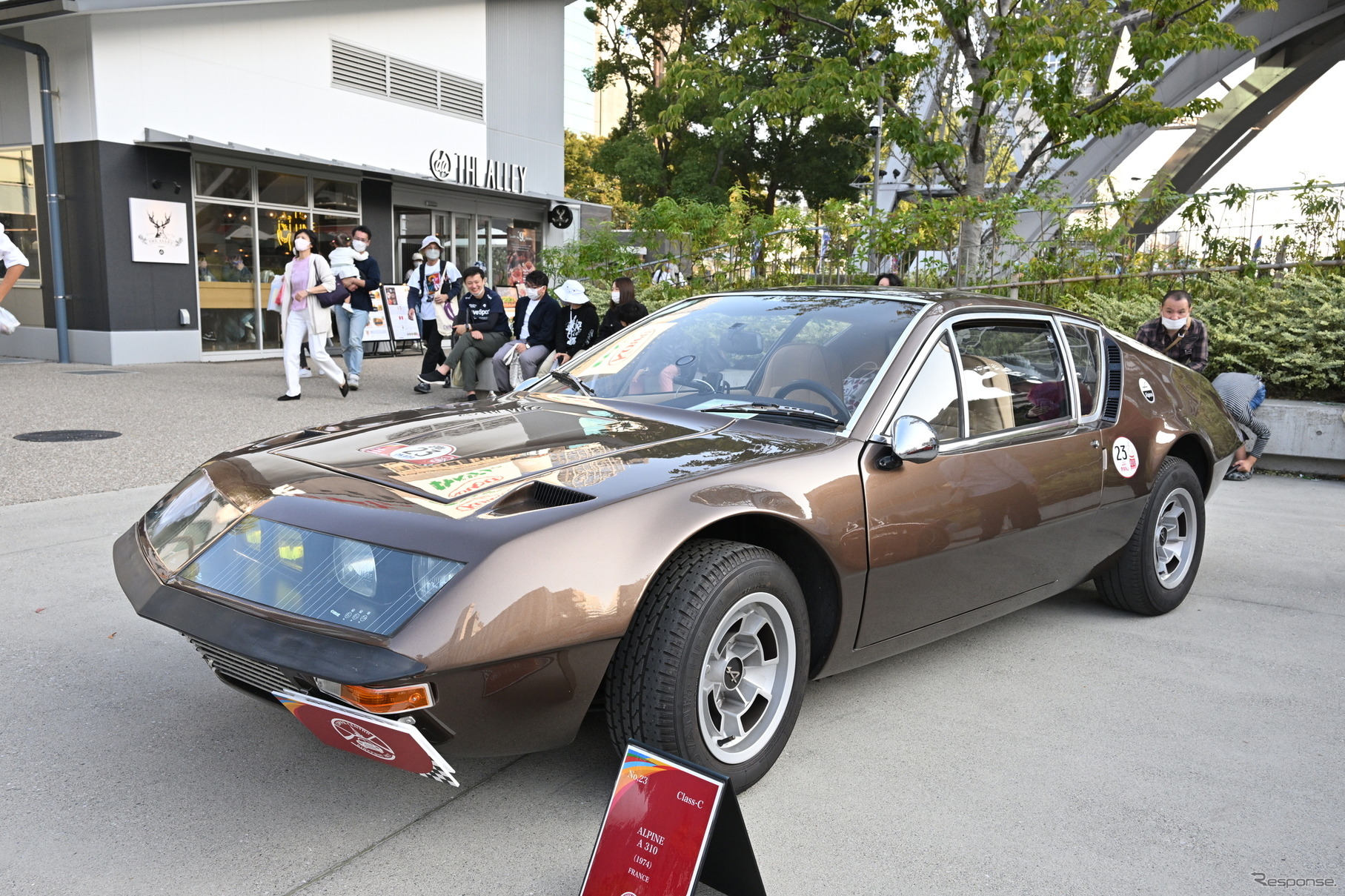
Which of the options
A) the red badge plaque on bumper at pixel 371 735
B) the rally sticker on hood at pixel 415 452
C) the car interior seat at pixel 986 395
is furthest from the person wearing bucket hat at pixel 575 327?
the red badge plaque on bumper at pixel 371 735

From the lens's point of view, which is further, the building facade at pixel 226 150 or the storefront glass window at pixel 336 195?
the storefront glass window at pixel 336 195

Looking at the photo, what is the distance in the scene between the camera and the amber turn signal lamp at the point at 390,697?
2238 mm

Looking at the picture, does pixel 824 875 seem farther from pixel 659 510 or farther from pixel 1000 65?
pixel 1000 65

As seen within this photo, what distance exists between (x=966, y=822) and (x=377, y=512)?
1769mm

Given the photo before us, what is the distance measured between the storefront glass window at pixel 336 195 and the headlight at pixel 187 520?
15403 millimetres

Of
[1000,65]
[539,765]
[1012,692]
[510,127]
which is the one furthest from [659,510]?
[510,127]

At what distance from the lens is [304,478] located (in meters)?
2.77

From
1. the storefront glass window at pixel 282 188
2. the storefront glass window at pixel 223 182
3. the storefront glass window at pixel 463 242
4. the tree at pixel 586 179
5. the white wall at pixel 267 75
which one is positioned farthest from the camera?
the tree at pixel 586 179

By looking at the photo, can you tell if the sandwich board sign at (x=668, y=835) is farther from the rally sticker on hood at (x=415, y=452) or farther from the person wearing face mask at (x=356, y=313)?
the person wearing face mask at (x=356, y=313)

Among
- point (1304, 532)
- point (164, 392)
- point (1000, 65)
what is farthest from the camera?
point (164, 392)

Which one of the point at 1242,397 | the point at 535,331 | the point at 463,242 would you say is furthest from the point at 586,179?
the point at 1242,397

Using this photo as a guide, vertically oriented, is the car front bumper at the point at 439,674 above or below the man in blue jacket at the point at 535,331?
below

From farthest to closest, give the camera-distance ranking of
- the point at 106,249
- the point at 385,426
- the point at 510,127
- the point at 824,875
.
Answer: the point at 510,127
the point at 106,249
the point at 385,426
the point at 824,875

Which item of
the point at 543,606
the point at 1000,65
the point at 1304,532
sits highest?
the point at 1000,65
